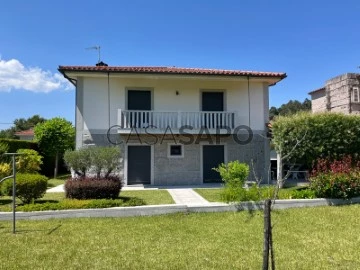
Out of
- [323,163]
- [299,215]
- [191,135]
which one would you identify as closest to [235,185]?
[299,215]

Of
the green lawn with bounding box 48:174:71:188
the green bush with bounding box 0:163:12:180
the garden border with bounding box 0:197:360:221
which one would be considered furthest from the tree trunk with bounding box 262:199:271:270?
the green lawn with bounding box 48:174:71:188

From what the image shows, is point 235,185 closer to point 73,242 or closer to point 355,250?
point 355,250

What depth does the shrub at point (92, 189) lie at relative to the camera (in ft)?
31.6

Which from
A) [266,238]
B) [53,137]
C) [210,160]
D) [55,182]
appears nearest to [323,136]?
[210,160]

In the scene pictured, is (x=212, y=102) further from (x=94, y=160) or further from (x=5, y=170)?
(x=5, y=170)

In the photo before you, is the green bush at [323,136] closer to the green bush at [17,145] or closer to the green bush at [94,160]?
the green bush at [94,160]

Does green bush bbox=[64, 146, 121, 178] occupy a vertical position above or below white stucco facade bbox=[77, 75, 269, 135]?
below

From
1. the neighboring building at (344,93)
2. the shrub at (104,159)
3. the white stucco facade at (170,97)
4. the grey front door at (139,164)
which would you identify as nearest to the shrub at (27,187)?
the shrub at (104,159)

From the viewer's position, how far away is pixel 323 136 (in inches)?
454

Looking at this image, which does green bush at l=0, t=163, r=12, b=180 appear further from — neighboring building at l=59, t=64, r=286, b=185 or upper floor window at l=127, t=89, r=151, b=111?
upper floor window at l=127, t=89, r=151, b=111

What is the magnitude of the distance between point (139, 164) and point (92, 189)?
637 cm

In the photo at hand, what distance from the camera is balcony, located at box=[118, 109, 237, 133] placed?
1535 centimetres

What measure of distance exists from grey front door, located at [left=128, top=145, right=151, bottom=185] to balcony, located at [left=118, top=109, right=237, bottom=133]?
1200mm

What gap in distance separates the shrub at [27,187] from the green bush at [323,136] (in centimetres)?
839
